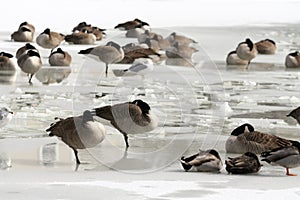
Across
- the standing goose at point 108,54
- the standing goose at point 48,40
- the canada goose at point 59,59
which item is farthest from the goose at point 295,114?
the standing goose at point 48,40

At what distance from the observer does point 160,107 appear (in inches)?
351

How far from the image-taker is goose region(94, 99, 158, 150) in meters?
6.88

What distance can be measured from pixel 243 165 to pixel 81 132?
4.13 feet

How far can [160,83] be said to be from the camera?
35.5 ft

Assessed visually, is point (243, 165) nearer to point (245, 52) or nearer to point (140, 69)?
point (140, 69)

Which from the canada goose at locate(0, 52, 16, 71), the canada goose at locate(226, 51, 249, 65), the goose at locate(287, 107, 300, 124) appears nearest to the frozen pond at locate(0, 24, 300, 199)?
the goose at locate(287, 107, 300, 124)

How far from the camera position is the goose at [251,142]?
6738mm

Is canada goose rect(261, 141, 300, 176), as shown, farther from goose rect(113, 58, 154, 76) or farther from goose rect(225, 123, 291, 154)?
goose rect(113, 58, 154, 76)

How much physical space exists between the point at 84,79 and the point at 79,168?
511 cm

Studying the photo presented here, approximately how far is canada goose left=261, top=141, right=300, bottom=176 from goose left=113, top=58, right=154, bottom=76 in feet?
17.0

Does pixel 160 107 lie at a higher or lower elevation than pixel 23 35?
lower

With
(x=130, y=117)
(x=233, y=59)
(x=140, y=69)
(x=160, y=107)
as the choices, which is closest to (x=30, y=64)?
(x=140, y=69)

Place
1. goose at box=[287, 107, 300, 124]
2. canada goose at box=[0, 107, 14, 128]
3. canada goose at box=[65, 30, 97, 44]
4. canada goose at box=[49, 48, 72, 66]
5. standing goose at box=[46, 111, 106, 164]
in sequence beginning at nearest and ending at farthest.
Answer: standing goose at box=[46, 111, 106, 164]
canada goose at box=[0, 107, 14, 128]
goose at box=[287, 107, 300, 124]
canada goose at box=[49, 48, 72, 66]
canada goose at box=[65, 30, 97, 44]

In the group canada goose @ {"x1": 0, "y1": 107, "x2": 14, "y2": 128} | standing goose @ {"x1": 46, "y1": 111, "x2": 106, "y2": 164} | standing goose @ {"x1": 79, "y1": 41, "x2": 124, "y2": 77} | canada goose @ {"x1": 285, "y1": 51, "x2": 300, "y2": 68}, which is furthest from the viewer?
canada goose @ {"x1": 285, "y1": 51, "x2": 300, "y2": 68}
